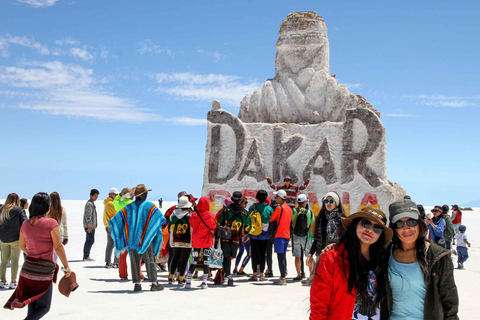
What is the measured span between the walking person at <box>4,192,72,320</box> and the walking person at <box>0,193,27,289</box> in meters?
3.24

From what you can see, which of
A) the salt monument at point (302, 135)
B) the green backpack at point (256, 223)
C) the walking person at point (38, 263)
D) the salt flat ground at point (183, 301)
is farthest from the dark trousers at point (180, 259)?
the salt monument at point (302, 135)

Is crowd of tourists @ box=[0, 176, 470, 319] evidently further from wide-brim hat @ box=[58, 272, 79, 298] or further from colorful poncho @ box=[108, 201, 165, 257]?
wide-brim hat @ box=[58, 272, 79, 298]

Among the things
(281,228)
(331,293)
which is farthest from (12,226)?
(331,293)

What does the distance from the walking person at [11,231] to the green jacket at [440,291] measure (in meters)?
6.79

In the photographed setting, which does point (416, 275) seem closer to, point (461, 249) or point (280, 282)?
point (280, 282)

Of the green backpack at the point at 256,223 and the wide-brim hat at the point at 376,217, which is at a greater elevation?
the wide-brim hat at the point at 376,217

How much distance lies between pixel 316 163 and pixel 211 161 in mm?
3063

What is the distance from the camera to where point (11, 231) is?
836cm

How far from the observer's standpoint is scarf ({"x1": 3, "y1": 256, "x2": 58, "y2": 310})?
17.1 feet

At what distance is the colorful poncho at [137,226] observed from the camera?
8430 millimetres

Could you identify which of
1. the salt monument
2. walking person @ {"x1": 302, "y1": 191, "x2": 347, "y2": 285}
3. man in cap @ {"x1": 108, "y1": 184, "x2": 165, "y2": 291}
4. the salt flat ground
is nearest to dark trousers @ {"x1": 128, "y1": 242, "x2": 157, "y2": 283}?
man in cap @ {"x1": 108, "y1": 184, "x2": 165, "y2": 291}

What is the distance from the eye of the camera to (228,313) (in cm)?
674

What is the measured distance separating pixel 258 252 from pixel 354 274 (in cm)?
654

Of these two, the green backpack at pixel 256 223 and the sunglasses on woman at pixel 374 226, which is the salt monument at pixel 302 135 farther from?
the sunglasses on woman at pixel 374 226
